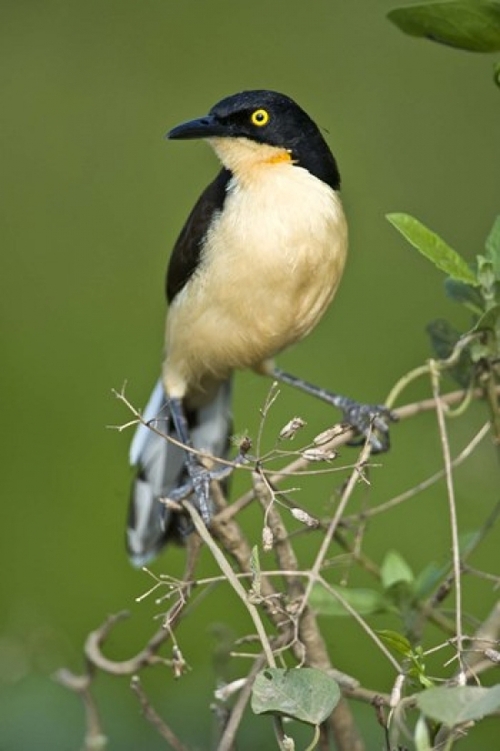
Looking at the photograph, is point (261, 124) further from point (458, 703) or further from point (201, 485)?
point (458, 703)

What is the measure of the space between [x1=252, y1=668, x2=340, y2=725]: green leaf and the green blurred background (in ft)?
3.44

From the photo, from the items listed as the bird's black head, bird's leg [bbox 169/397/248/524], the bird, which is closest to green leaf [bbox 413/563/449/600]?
bird's leg [bbox 169/397/248/524]

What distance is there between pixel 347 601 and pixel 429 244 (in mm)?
556

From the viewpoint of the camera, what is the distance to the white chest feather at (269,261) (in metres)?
3.37

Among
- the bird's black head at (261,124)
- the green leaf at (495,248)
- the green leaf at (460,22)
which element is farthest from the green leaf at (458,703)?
the bird's black head at (261,124)

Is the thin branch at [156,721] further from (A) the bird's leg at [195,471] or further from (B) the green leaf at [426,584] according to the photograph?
(B) the green leaf at [426,584]

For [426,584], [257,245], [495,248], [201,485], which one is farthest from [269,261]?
[426,584]

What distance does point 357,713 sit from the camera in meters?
3.35

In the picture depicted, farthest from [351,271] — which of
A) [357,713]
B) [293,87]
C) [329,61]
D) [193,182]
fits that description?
[357,713]

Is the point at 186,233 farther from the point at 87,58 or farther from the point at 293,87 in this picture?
the point at 87,58

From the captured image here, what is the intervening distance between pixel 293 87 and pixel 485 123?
937 mm

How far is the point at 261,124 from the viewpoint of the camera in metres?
3.37

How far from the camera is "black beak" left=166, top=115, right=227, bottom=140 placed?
3.36 m

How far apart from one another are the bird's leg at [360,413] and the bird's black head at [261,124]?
554 millimetres
